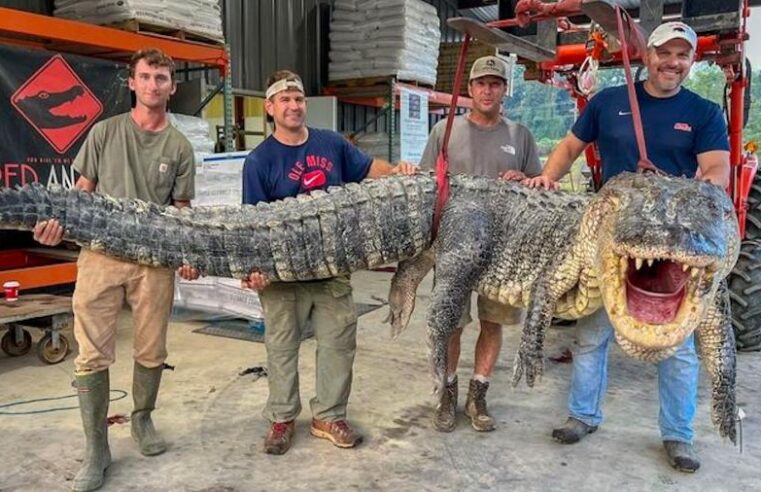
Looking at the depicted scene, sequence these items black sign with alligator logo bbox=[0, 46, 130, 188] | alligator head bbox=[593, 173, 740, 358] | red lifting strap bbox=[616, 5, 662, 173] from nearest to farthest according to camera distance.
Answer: alligator head bbox=[593, 173, 740, 358]
red lifting strap bbox=[616, 5, 662, 173]
black sign with alligator logo bbox=[0, 46, 130, 188]

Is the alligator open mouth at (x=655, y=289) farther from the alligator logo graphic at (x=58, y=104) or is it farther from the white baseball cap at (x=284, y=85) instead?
the alligator logo graphic at (x=58, y=104)

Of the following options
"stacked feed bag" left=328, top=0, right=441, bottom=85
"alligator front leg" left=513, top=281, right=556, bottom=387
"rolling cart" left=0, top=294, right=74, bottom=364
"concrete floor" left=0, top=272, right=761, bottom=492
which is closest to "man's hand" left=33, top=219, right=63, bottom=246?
"concrete floor" left=0, top=272, right=761, bottom=492

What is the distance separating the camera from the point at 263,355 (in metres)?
4.41

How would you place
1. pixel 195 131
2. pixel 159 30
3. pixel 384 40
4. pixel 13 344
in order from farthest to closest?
pixel 384 40
pixel 195 131
pixel 159 30
pixel 13 344

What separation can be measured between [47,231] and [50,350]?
2286mm

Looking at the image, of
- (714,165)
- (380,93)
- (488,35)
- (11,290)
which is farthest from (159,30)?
(714,165)

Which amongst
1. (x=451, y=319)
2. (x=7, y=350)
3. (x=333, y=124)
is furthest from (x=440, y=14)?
(x=451, y=319)

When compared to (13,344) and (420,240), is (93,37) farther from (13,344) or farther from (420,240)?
(420,240)

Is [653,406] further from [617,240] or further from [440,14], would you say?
[440,14]

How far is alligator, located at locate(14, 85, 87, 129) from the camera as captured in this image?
459cm

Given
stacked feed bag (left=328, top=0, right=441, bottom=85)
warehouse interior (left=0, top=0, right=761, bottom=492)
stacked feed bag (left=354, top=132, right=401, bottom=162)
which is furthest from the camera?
stacked feed bag (left=354, top=132, right=401, bottom=162)

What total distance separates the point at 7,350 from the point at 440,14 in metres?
9.87

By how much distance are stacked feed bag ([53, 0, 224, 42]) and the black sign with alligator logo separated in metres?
0.41

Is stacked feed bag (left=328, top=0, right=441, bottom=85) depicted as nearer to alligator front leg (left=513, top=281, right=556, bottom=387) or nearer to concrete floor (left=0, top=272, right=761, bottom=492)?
concrete floor (left=0, top=272, right=761, bottom=492)
